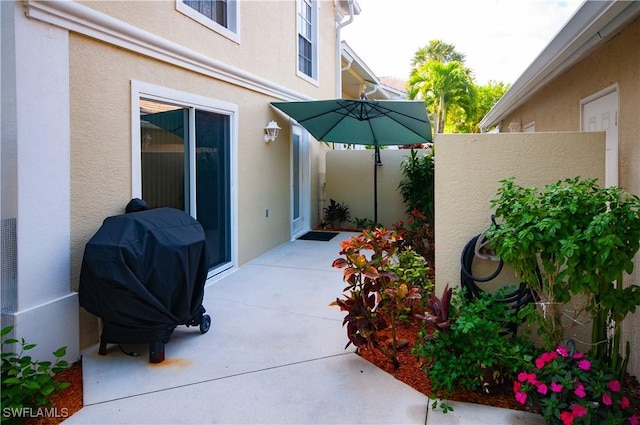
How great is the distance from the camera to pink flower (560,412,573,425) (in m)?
2.78

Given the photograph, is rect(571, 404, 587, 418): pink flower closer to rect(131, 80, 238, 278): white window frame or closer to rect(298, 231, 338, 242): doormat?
rect(131, 80, 238, 278): white window frame

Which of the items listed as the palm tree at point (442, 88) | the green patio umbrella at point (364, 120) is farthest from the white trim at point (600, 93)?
the palm tree at point (442, 88)

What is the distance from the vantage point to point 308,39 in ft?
38.0

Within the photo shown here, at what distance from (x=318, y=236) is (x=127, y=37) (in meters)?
7.26

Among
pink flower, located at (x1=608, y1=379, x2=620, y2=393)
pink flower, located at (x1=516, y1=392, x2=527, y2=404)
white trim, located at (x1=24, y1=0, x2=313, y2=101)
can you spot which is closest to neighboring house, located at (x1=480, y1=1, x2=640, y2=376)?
pink flower, located at (x1=608, y1=379, x2=620, y2=393)

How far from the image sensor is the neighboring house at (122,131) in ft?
12.3

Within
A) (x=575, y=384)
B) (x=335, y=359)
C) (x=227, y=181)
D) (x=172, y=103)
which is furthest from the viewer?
(x=227, y=181)

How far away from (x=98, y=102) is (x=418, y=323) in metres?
4.49

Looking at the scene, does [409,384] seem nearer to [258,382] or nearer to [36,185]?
[258,382]

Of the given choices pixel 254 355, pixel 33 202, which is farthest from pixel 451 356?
pixel 33 202

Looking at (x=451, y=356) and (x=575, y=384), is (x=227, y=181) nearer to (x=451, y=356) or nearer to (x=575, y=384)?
(x=451, y=356)

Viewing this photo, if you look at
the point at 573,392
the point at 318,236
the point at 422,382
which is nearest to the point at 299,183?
the point at 318,236

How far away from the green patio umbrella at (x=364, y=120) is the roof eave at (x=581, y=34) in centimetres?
269

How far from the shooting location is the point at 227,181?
24.1 feet
